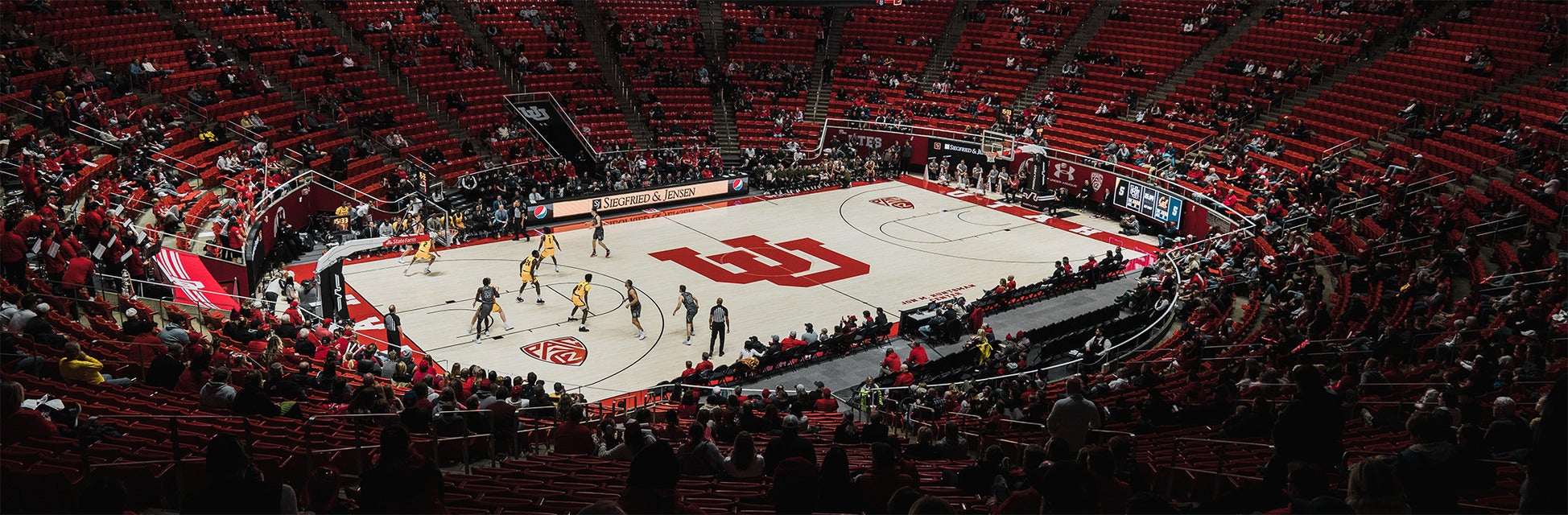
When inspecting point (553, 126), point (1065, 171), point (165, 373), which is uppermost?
point (165, 373)

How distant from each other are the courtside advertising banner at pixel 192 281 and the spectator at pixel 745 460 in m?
13.3

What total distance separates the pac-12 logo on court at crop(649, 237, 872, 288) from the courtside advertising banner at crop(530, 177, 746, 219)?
5.08 metres

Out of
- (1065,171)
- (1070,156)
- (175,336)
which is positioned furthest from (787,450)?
(1070,156)

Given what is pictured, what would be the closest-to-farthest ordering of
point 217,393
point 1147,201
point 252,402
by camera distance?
point 252,402 → point 217,393 → point 1147,201

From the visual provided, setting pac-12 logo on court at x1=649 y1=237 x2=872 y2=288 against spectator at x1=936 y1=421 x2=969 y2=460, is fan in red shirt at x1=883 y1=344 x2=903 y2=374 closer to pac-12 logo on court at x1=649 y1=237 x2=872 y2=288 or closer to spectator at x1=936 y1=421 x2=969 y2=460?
pac-12 logo on court at x1=649 y1=237 x2=872 y2=288

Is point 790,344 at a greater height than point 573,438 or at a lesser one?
lesser

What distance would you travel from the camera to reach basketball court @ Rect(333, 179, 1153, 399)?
70.5ft

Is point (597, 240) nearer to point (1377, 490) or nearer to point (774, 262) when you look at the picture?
point (774, 262)

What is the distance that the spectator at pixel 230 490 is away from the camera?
16.8 ft

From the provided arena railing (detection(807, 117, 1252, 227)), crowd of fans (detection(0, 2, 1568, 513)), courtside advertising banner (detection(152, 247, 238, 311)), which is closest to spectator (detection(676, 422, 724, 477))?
crowd of fans (detection(0, 2, 1568, 513))

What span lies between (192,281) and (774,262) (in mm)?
14305

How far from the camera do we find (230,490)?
5.17 meters

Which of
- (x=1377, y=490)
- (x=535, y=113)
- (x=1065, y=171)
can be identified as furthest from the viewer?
(x=535, y=113)

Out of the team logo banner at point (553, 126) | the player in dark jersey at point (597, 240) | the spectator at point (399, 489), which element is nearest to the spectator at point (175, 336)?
the spectator at point (399, 489)
